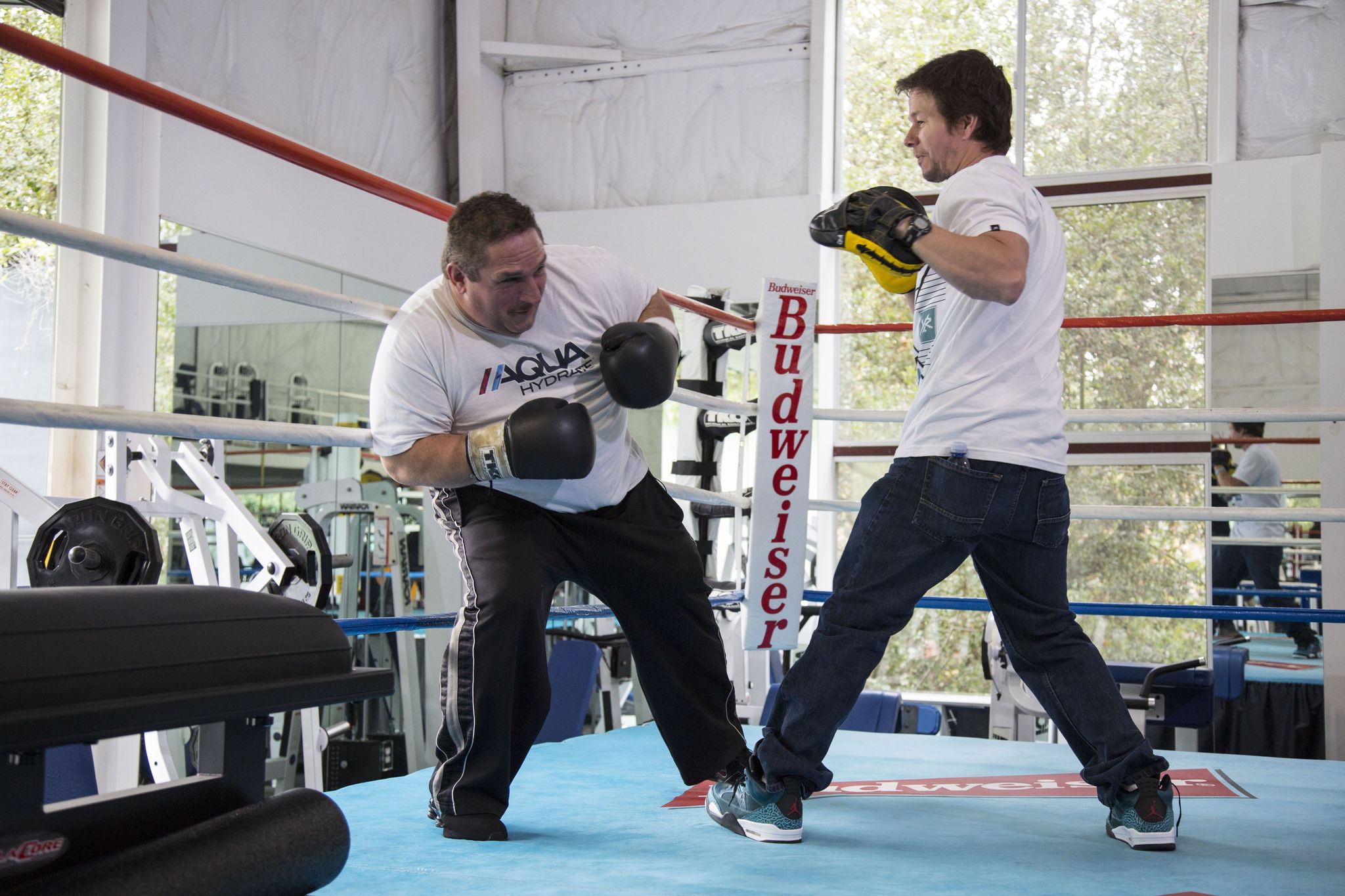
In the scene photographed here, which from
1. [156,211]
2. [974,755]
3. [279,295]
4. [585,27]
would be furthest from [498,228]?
[585,27]

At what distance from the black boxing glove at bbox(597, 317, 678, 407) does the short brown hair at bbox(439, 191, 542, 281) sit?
0.66 feet

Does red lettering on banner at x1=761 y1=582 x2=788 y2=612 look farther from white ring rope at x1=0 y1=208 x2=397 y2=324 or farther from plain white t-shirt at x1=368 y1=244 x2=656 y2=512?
white ring rope at x1=0 y1=208 x2=397 y2=324

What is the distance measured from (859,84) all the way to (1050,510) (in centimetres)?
547

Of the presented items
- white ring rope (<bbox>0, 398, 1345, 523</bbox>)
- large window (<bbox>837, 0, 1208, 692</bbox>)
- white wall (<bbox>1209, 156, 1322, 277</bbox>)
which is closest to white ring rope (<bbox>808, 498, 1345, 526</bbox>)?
white ring rope (<bbox>0, 398, 1345, 523</bbox>)

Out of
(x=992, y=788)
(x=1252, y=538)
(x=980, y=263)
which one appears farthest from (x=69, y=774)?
(x=1252, y=538)

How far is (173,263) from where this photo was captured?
1567 mm

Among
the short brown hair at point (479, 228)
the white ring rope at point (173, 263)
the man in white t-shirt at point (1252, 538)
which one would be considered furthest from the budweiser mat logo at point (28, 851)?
the man in white t-shirt at point (1252, 538)

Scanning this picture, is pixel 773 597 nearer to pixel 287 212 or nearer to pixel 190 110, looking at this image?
pixel 190 110

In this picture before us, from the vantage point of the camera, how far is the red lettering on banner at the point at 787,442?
9.08 feet

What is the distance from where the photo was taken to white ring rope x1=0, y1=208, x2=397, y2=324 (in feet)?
4.40

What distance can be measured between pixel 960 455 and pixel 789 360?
4.03 ft

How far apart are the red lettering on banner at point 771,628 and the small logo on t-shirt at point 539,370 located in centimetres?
116

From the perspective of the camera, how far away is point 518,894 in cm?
129

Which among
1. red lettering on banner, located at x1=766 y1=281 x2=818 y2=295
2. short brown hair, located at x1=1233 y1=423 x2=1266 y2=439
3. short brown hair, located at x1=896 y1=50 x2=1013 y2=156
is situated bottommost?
short brown hair, located at x1=1233 y1=423 x2=1266 y2=439
